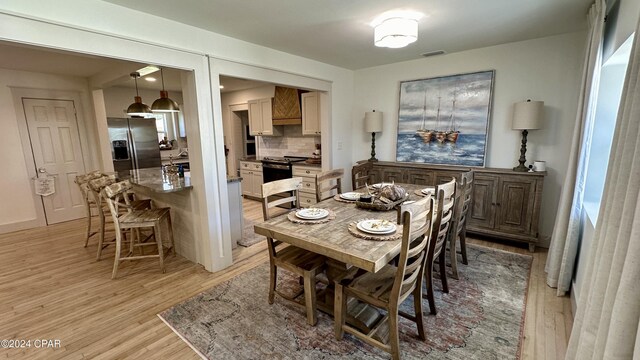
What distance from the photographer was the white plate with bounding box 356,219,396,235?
1825mm

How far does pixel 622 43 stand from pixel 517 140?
6.03ft

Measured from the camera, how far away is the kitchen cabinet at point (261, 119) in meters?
5.83

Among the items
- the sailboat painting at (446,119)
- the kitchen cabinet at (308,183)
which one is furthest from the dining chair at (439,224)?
the kitchen cabinet at (308,183)

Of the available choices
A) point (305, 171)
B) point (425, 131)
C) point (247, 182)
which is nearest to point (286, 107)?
point (305, 171)

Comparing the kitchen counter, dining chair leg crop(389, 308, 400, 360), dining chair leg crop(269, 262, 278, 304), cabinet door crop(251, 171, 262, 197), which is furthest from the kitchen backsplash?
dining chair leg crop(389, 308, 400, 360)

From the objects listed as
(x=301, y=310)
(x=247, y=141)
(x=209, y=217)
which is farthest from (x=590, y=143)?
(x=247, y=141)

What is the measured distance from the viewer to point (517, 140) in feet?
11.5

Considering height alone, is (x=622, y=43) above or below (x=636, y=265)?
above

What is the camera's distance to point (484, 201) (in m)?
3.47

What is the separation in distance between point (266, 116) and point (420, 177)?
348 cm

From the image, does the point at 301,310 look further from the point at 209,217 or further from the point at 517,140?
the point at 517,140

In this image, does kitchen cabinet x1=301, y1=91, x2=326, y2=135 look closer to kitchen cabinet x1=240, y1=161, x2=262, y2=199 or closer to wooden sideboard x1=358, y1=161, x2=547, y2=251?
kitchen cabinet x1=240, y1=161, x2=262, y2=199

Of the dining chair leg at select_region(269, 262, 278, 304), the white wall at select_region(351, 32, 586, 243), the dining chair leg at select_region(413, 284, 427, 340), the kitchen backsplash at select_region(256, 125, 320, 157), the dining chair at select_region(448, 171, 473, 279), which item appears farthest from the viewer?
the kitchen backsplash at select_region(256, 125, 320, 157)

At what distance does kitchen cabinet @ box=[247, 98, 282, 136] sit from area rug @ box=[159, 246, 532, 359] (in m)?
3.76
